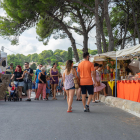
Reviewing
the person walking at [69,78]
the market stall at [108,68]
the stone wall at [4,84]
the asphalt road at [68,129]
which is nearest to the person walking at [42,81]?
the stone wall at [4,84]

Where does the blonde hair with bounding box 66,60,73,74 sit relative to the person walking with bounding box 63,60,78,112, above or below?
above

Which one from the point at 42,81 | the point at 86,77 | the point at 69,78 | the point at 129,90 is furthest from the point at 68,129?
the point at 42,81

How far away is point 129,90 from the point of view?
9.12 metres

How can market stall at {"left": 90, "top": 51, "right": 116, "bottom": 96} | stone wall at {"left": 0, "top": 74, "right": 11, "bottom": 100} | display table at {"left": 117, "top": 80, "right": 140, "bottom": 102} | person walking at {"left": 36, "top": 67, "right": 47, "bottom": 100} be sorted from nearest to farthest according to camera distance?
display table at {"left": 117, "top": 80, "right": 140, "bottom": 102} < market stall at {"left": 90, "top": 51, "right": 116, "bottom": 96} < person walking at {"left": 36, "top": 67, "right": 47, "bottom": 100} < stone wall at {"left": 0, "top": 74, "right": 11, "bottom": 100}

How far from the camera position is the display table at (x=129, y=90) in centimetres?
838

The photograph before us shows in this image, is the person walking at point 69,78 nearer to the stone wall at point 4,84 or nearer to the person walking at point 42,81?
the person walking at point 42,81

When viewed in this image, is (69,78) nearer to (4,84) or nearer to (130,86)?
(130,86)

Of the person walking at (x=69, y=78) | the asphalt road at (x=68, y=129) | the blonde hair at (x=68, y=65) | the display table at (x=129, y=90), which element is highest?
the blonde hair at (x=68, y=65)

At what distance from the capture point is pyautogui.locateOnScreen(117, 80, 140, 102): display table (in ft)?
27.5

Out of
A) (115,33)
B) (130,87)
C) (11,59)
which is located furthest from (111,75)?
(11,59)

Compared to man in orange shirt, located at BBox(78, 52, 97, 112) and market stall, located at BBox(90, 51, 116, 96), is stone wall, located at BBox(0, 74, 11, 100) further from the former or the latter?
man in orange shirt, located at BBox(78, 52, 97, 112)

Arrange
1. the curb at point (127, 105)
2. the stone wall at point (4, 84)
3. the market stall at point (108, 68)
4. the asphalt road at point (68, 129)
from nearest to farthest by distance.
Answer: the asphalt road at point (68, 129), the curb at point (127, 105), the market stall at point (108, 68), the stone wall at point (4, 84)

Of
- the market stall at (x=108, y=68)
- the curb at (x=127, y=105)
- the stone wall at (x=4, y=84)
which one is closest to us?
the curb at (x=127, y=105)

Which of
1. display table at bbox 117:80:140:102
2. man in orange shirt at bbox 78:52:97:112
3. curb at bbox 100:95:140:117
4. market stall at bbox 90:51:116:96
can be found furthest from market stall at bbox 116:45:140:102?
man in orange shirt at bbox 78:52:97:112
